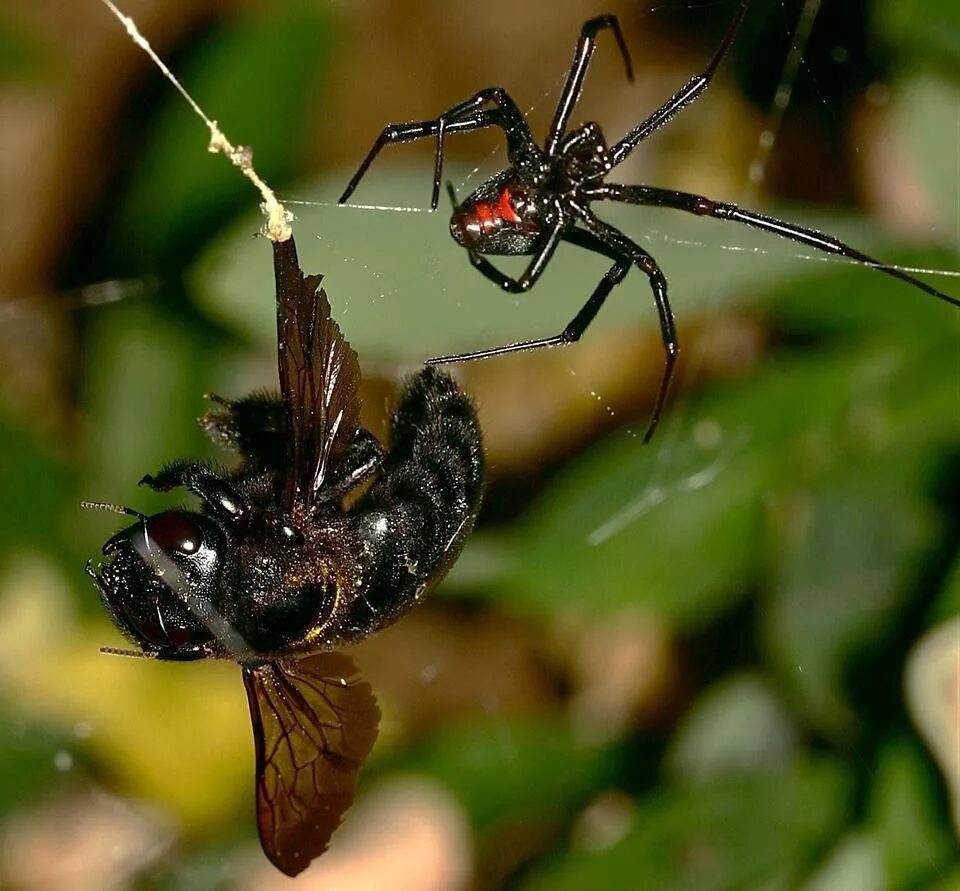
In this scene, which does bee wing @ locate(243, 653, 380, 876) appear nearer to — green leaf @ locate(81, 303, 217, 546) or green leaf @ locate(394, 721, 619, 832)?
green leaf @ locate(394, 721, 619, 832)

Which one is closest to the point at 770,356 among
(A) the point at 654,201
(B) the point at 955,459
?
(B) the point at 955,459

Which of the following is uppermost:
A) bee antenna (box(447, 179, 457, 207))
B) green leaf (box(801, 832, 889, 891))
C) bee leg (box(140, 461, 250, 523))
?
bee leg (box(140, 461, 250, 523))

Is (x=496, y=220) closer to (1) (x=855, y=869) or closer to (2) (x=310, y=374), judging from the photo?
(2) (x=310, y=374)

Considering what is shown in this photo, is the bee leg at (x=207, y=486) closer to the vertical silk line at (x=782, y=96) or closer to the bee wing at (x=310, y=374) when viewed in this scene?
the bee wing at (x=310, y=374)

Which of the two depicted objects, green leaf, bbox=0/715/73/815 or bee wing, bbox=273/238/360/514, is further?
green leaf, bbox=0/715/73/815

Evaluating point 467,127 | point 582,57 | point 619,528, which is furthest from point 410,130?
point 619,528

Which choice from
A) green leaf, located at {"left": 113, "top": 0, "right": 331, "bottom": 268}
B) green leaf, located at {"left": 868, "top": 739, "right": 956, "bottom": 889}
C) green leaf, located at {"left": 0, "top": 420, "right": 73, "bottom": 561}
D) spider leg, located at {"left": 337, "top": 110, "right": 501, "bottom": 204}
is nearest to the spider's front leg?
spider leg, located at {"left": 337, "top": 110, "right": 501, "bottom": 204}

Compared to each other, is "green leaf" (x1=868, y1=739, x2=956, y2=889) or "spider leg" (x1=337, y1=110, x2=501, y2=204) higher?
"spider leg" (x1=337, y1=110, x2=501, y2=204)
